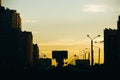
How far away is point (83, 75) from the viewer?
58.9 metres

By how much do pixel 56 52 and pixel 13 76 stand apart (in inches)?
1919

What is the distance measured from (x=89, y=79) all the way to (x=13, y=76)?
1071 cm

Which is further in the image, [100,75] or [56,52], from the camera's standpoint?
[56,52]

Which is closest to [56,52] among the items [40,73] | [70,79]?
[40,73]

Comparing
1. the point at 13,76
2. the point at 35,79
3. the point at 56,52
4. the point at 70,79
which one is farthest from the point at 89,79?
the point at 56,52

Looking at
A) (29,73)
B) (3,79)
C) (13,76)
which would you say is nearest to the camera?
(3,79)

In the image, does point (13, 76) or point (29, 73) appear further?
Answer: point (29, 73)

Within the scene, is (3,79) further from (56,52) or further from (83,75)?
(56,52)

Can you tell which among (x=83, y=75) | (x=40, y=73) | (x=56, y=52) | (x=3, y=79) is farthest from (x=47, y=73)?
(x=56, y=52)

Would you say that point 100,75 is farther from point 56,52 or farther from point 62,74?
point 56,52

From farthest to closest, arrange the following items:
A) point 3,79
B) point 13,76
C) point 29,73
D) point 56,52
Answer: point 56,52 < point 29,73 < point 13,76 < point 3,79

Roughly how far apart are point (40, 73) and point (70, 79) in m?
9.56

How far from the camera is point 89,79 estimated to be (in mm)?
54344

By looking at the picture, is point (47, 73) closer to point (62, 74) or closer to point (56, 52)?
point (62, 74)
